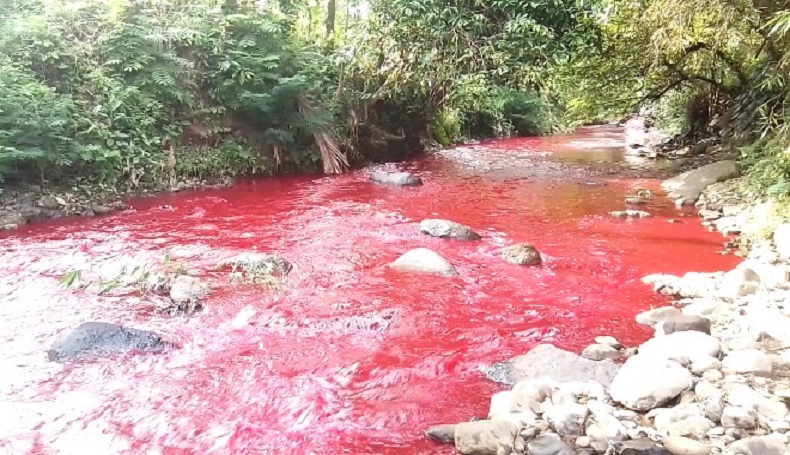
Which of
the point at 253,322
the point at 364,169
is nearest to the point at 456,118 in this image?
the point at 364,169

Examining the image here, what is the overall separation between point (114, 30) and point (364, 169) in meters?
5.78

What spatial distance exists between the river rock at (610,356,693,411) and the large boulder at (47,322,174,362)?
3.26 meters

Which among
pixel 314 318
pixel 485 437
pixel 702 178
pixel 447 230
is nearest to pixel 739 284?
pixel 485 437

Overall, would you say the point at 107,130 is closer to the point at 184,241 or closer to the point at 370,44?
the point at 184,241

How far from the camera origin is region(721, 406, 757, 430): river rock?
336 centimetres

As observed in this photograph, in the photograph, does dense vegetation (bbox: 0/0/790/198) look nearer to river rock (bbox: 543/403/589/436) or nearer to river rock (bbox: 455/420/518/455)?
river rock (bbox: 543/403/589/436)

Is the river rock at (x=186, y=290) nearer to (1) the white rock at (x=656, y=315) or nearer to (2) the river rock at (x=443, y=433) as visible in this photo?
(2) the river rock at (x=443, y=433)

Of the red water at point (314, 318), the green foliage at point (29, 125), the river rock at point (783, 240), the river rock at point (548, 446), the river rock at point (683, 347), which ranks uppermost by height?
the green foliage at point (29, 125)

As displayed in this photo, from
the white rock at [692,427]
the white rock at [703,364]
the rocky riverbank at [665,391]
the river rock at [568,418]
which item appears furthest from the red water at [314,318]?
the white rock at [692,427]

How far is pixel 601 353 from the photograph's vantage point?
4.58 meters

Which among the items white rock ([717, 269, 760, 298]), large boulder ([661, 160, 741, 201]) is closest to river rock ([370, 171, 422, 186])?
large boulder ([661, 160, 741, 201])

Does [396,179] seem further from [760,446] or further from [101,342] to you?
[760,446]

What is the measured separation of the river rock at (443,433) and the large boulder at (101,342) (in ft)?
7.46

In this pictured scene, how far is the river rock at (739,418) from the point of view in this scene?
11.0 ft
